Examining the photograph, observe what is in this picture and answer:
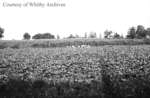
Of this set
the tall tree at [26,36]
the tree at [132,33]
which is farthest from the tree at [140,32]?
the tall tree at [26,36]

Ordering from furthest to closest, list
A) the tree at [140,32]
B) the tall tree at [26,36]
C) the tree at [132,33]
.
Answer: the tall tree at [26,36]
the tree at [132,33]
the tree at [140,32]

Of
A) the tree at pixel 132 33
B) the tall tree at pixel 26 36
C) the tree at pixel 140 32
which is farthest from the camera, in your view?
the tall tree at pixel 26 36

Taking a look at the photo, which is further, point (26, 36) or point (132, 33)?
A: point (26, 36)

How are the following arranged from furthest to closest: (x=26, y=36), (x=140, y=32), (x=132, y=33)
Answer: (x=26, y=36) < (x=132, y=33) < (x=140, y=32)

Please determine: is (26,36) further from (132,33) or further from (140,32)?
(140,32)

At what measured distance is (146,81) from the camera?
18.2 feet

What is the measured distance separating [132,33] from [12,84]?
261 ft

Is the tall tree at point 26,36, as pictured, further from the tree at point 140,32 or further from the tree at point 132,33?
the tree at point 140,32

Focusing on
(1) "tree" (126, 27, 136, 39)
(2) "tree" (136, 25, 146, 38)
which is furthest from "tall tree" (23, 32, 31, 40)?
(2) "tree" (136, 25, 146, 38)

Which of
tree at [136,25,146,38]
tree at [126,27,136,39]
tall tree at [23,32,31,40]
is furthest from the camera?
tall tree at [23,32,31,40]

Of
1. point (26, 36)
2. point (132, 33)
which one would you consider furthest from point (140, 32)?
point (26, 36)

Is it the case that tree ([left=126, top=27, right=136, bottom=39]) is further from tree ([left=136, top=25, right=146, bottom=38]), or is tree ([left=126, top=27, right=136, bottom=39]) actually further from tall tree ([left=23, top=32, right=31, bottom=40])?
tall tree ([left=23, top=32, right=31, bottom=40])

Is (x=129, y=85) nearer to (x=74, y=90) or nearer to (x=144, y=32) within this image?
(x=74, y=90)

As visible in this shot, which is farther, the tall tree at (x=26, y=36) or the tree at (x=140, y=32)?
the tall tree at (x=26, y=36)
